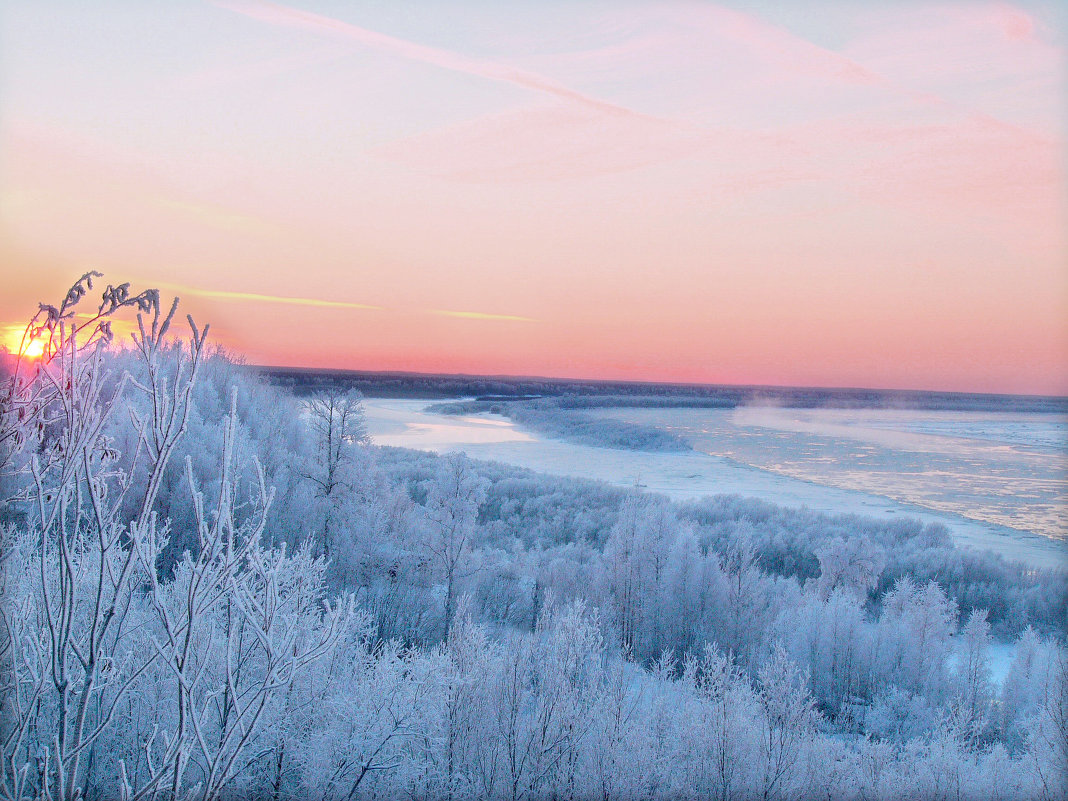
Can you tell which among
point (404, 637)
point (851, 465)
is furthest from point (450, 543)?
point (851, 465)

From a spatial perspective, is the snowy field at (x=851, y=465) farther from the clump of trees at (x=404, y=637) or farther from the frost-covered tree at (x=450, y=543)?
the frost-covered tree at (x=450, y=543)

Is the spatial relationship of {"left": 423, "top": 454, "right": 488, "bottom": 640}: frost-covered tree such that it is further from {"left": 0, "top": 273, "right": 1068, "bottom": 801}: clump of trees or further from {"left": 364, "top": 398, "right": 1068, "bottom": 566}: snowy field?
{"left": 364, "top": 398, "right": 1068, "bottom": 566}: snowy field

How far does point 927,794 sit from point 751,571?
6.27 metres

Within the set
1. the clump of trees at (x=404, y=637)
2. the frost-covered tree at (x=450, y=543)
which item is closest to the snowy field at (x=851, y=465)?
the clump of trees at (x=404, y=637)

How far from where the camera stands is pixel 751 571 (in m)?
12.4

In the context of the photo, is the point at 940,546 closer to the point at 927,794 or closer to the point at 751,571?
the point at 751,571

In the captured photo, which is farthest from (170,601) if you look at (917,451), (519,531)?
(917,451)

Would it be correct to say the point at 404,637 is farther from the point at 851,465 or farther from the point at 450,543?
the point at 851,465

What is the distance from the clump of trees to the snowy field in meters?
3.38

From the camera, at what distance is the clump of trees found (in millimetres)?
2525

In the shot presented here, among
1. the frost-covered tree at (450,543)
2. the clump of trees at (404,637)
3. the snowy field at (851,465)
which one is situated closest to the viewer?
the clump of trees at (404,637)

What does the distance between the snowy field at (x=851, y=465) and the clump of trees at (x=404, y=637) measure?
11.1 ft

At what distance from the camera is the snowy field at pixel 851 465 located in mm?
19219

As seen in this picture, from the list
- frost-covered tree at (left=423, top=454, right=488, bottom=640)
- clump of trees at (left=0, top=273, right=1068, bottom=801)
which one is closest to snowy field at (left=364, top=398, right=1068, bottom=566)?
clump of trees at (left=0, top=273, right=1068, bottom=801)
